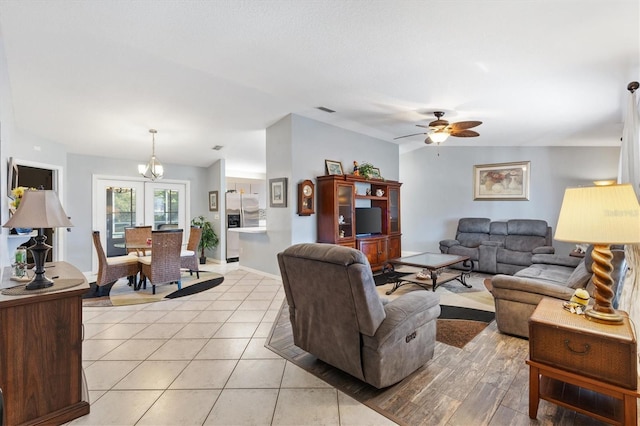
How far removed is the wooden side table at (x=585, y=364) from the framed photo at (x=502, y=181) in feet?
17.8

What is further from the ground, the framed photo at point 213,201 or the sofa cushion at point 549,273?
the framed photo at point 213,201

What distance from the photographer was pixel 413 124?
5289mm

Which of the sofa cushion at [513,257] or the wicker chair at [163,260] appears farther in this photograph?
the sofa cushion at [513,257]

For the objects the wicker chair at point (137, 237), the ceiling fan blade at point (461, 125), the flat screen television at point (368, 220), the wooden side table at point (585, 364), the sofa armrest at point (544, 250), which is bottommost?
the wooden side table at point (585, 364)

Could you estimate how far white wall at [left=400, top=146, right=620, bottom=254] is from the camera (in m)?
5.88

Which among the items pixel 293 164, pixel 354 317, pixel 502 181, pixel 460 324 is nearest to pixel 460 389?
pixel 354 317

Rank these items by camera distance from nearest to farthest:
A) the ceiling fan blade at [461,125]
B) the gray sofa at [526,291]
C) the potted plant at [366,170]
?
1. the gray sofa at [526,291]
2. the ceiling fan blade at [461,125]
3. the potted plant at [366,170]

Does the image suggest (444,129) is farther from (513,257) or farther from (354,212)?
(513,257)

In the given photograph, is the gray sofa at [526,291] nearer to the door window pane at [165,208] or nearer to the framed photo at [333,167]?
the framed photo at [333,167]

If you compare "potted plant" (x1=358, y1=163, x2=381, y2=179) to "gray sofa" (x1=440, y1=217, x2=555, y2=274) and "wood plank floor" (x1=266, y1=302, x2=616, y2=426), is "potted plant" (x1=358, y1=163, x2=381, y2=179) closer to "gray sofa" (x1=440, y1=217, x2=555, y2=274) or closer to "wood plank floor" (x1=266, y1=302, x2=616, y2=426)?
"gray sofa" (x1=440, y1=217, x2=555, y2=274)

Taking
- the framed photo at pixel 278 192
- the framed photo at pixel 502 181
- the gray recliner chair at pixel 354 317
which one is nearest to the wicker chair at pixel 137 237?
the framed photo at pixel 278 192

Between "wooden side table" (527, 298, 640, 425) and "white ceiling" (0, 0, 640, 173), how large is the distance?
6.63 ft

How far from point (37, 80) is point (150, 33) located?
6.09 feet

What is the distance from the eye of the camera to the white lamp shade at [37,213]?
181cm
